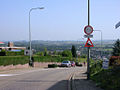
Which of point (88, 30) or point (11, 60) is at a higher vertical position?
point (88, 30)

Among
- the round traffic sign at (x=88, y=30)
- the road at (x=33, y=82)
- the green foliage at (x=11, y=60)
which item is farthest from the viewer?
the green foliage at (x=11, y=60)

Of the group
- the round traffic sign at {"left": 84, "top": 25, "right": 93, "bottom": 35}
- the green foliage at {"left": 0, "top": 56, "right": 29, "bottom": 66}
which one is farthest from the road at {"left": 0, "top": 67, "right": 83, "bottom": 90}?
the green foliage at {"left": 0, "top": 56, "right": 29, "bottom": 66}

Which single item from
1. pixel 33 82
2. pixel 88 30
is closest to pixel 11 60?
pixel 33 82

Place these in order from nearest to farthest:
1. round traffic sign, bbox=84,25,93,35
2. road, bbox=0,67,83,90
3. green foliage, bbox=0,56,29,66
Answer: road, bbox=0,67,83,90 → round traffic sign, bbox=84,25,93,35 → green foliage, bbox=0,56,29,66

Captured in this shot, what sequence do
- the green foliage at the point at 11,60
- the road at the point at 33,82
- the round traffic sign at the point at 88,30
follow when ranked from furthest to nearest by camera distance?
1. the green foliage at the point at 11,60
2. the round traffic sign at the point at 88,30
3. the road at the point at 33,82

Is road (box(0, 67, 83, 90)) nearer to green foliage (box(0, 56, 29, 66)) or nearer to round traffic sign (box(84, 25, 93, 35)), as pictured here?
round traffic sign (box(84, 25, 93, 35))

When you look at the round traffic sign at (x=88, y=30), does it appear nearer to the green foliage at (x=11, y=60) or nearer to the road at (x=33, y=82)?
the road at (x=33, y=82)

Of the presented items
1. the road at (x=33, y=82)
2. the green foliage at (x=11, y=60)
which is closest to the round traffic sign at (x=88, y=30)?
the road at (x=33, y=82)

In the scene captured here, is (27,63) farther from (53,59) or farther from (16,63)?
(53,59)

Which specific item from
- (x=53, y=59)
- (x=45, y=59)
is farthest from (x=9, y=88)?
(x=53, y=59)

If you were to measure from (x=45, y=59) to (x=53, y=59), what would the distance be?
522cm

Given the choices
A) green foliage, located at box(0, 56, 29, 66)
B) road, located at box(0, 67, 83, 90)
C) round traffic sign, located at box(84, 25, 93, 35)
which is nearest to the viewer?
road, located at box(0, 67, 83, 90)

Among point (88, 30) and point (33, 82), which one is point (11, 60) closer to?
point (33, 82)

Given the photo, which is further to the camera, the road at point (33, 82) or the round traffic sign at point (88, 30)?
the round traffic sign at point (88, 30)
